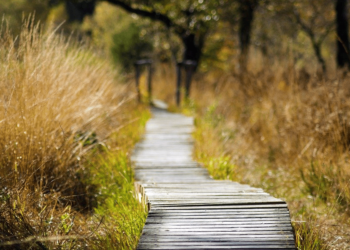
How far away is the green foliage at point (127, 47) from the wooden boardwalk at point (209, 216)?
1085cm

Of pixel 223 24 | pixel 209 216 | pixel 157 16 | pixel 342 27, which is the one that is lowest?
pixel 209 216

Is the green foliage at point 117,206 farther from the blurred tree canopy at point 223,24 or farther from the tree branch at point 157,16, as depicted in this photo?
the tree branch at point 157,16

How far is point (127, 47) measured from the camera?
47.1 ft

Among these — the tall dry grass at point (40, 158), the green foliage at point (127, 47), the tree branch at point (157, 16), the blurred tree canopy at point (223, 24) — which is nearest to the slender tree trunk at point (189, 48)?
the blurred tree canopy at point (223, 24)

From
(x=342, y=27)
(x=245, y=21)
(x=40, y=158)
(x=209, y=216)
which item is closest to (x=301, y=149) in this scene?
(x=209, y=216)

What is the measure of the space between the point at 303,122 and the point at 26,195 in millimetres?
3066

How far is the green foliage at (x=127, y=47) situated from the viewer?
14.3 meters

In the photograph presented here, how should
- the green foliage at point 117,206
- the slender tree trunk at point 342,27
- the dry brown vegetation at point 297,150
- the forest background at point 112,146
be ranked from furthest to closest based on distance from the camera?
the slender tree trunk at point 342,27 → the dry brown vegetation at point 297,150 → the forest background at point 112,146 → the green foliage at point 117,206

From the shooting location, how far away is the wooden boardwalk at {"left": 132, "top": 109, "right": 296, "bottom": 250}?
86.3 inches

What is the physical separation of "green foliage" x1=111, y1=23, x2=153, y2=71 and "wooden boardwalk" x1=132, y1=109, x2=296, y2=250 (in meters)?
10.8

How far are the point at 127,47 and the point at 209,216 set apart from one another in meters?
12.4

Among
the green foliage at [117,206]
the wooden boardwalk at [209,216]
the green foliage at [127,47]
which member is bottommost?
the green foliage at [117,206]

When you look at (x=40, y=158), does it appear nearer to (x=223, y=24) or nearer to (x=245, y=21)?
(x=245, y=21)

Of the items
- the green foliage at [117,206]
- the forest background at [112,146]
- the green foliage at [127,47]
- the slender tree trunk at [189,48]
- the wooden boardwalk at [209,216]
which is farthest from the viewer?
the green foliage at [127,47]
